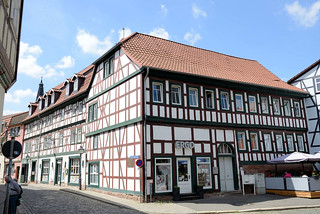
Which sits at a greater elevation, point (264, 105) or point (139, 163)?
point (264, 105)

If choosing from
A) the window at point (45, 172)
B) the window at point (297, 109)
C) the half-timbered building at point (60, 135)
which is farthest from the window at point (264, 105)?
the window at point (45, 172)

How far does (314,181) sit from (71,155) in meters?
18.8

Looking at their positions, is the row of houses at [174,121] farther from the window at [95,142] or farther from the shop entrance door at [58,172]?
the shop entrance door at [58,172]

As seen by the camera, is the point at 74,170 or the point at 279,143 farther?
the point at 74,170

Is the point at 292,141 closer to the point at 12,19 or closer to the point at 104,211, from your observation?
the point at 104,211

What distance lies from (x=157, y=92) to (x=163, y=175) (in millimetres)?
4760

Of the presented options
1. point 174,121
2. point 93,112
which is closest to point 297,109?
point 174,121

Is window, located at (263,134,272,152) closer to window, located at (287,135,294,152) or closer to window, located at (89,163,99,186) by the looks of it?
window, located at (287,135,294,152)

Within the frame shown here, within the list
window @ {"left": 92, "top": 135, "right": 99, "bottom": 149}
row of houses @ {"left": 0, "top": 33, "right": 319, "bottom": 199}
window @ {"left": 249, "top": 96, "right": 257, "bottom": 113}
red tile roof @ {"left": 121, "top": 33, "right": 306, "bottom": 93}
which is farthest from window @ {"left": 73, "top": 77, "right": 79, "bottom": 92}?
window @ {"left": 249, "top": 96, "right": 257, "bottom": 113}

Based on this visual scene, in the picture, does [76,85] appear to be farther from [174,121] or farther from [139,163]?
[139,163]

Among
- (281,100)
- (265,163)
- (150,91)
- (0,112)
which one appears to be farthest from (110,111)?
(281,100)

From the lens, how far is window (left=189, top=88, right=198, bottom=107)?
17969 mm

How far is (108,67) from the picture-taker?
20719 millimetres

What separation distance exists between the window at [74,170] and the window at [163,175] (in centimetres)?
1075
